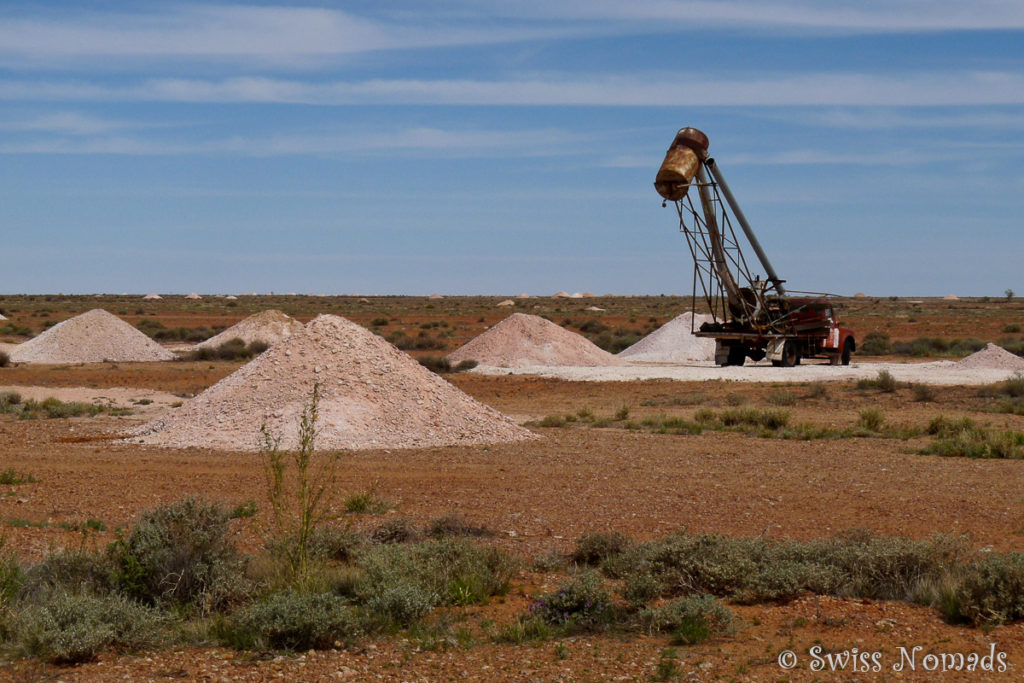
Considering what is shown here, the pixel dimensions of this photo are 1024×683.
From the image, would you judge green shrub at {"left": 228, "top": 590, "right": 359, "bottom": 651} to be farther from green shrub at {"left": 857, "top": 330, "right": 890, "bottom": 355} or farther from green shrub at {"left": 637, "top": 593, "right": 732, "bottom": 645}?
green shrub at {"left": 857, "top": 330, "right": 890, "bottom": 355}

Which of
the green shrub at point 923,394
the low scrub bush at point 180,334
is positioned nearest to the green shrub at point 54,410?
the green shrub at point 923,394

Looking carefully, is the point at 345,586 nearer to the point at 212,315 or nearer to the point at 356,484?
the point at 356,484

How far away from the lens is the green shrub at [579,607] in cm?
716

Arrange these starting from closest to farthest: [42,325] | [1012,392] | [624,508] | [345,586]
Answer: [345,586] → [624,508] → [1012,392] → [42,325]

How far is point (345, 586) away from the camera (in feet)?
25.6

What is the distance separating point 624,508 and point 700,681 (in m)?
5.65

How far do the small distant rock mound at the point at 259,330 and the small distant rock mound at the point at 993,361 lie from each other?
24.9 m

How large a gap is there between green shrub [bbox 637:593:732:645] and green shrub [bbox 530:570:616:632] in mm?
281

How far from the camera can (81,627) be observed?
21.2ft

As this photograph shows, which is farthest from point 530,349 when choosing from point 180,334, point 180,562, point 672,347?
point 180,562

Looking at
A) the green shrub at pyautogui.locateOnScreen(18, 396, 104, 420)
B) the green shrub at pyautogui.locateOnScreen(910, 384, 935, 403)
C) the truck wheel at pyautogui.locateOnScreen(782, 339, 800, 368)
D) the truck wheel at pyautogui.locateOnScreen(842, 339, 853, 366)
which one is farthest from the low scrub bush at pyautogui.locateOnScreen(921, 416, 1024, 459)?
the truck wheel at pyautogui.locateOnScreen(842, 339, 853, 366)

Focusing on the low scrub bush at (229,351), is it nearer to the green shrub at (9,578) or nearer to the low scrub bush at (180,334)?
the low scrub bush at (180,334)

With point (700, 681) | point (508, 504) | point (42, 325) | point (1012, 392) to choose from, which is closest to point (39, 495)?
point (508, 504)

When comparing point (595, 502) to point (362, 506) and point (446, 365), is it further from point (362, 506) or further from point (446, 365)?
point (446, 365)
